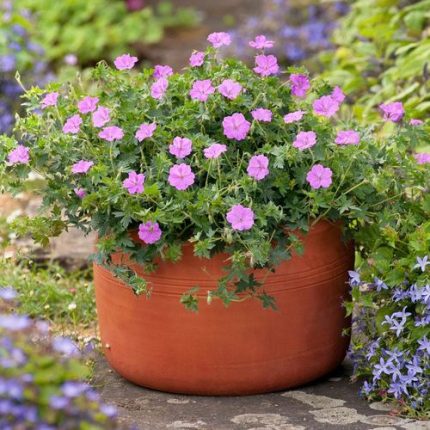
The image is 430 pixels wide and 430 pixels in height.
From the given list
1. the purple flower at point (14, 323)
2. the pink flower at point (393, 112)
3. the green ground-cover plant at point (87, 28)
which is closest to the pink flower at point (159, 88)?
the pink flower at point (393, 112)

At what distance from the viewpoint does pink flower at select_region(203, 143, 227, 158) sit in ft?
8.11

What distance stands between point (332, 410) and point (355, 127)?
2.67ft

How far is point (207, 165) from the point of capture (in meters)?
2.55

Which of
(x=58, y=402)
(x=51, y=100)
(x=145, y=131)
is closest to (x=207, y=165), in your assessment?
(x=145, y=131)

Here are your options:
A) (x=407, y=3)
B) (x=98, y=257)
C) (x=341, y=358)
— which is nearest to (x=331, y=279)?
(x=341, y=358)

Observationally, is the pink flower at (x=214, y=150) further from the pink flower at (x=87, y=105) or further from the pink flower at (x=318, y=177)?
the pink flower at (x=87, y=105)

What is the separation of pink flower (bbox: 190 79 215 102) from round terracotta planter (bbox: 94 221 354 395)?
39cm

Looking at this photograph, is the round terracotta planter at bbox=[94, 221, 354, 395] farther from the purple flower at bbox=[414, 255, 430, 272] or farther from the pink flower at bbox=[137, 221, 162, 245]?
the purple flower at bbox=[414, 255, 430, 272]

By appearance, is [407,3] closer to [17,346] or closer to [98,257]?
[98,257]

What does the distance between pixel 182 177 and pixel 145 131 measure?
0.18m

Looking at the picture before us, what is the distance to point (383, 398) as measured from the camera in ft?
8.80

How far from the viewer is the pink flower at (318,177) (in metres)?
2.54

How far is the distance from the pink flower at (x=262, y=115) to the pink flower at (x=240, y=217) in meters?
0.29

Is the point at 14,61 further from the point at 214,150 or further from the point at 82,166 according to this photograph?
the point at 214,150
